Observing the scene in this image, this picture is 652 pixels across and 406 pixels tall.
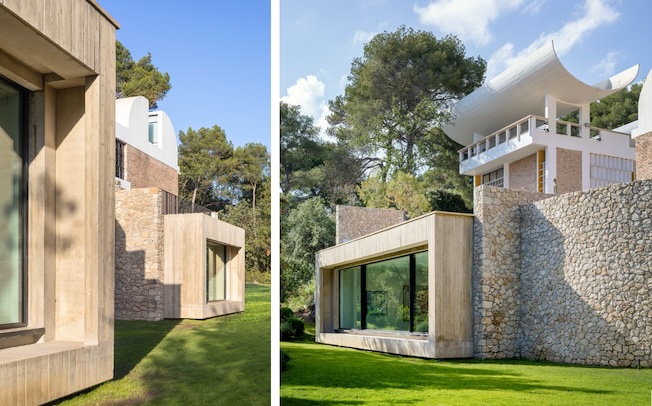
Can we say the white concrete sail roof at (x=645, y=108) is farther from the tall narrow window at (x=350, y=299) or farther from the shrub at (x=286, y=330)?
the shrub at (x=286, y=330)

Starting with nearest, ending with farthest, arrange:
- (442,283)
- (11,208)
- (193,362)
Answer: (11,208) → (193,362) → (442,283)

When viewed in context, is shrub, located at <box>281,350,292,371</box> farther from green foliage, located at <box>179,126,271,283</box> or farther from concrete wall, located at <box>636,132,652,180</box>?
concrete wall, located at <box>636,132,652,180</box>

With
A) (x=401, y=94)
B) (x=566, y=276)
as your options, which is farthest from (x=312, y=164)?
(x=566, y=276)

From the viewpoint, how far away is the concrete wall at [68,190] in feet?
13.2

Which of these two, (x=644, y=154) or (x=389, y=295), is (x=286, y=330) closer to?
(x=389, y=295)

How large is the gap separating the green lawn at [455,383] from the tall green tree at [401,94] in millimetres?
2626

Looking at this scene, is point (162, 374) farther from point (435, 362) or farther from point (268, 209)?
point (435, 362)

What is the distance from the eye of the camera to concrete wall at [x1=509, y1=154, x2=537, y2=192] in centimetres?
721

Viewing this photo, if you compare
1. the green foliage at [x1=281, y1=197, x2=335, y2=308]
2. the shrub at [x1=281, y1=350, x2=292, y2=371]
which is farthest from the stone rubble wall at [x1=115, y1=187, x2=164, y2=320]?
the green foliage at [x1=281, y1=197, x2=335, y2=308]

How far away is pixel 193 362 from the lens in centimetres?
528

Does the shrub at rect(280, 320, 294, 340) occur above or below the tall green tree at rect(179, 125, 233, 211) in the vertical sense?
below

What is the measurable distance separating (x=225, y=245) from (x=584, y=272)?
3728 mm

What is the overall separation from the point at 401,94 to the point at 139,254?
4560 millimetres

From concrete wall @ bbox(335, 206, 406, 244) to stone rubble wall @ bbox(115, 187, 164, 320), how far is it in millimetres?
3650
